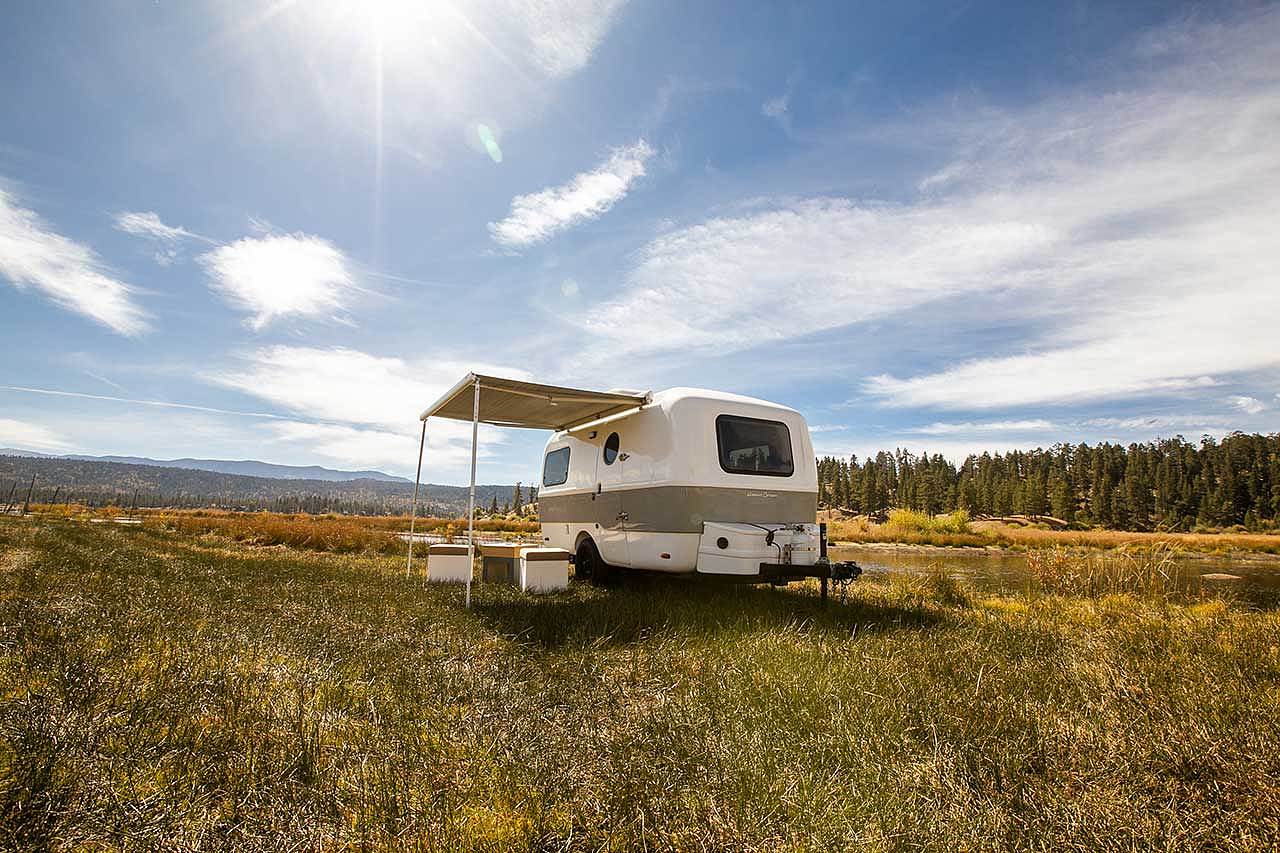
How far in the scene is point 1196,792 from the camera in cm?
244

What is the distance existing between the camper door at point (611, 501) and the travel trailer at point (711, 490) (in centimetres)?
1

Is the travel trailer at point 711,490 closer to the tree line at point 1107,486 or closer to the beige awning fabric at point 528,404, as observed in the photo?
the beige awning fabric at point 528,404

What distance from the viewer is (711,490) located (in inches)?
283

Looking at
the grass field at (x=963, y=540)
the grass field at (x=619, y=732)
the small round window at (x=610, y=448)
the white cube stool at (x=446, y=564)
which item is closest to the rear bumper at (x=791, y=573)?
the grass field at (x=619, y=732)

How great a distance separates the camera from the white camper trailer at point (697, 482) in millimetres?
7074

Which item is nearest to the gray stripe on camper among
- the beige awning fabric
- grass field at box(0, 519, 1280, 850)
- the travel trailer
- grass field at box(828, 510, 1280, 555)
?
the travel trailer

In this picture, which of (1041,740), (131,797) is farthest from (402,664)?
(1041,740)

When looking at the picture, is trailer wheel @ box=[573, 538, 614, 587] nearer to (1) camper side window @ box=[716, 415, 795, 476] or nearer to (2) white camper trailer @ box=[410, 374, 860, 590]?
(2) white camper trailer @ box=[410, 374, 860, 590]

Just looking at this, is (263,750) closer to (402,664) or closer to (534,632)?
(402,664)

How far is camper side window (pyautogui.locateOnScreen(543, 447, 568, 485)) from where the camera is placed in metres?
10.6

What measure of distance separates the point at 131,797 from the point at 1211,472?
327ft

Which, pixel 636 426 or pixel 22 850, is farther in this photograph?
pixel 636 426

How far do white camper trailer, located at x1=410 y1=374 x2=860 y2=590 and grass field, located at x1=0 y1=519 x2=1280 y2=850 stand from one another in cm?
120

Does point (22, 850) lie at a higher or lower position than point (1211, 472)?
lower
